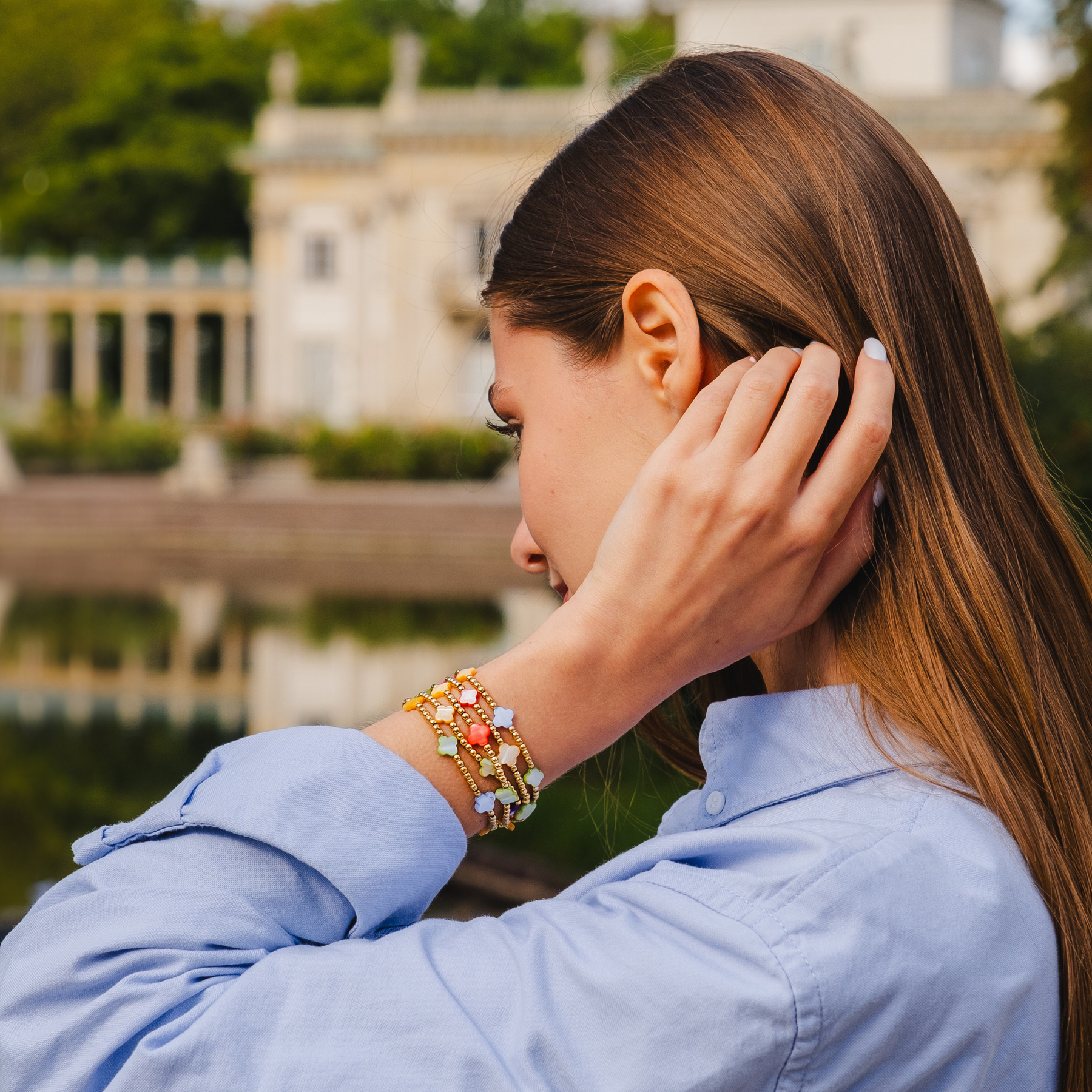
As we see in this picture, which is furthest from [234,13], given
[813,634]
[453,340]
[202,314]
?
[813,634]

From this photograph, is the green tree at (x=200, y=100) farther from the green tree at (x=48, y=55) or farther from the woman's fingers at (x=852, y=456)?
the woman's fingers at (x=852, y=456)

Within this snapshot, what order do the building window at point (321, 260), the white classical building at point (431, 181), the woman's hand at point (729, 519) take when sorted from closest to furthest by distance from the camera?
the woman's hand at point (729, 519) < the white classical building at point (431, 181) < the building window at point (321, 260)

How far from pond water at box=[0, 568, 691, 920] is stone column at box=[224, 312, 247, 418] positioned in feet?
84.3

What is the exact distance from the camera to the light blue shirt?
0.70 meters

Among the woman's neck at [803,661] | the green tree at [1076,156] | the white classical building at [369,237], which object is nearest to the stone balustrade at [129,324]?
the white classical building at [369,237]

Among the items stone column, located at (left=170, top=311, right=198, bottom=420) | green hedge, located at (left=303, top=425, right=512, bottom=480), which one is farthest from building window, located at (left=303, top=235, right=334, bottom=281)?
green hedge, located at (left=303, top=425, right=512, bottom=480)

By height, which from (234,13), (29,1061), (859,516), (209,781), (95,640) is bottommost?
(95,640)

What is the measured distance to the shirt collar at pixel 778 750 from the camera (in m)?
0.88

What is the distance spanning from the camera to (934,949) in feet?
2.41

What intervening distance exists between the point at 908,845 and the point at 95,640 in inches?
419

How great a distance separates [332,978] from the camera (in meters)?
0.72

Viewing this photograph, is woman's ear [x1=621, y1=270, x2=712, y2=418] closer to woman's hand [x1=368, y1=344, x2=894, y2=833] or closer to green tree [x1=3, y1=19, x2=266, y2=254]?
woman's hand [x1=368, y1=344, x2=894, y2=833]

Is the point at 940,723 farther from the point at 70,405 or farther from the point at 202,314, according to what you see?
the point at 202,314

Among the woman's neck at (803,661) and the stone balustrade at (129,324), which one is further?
the stone balustrade at (129,324)
